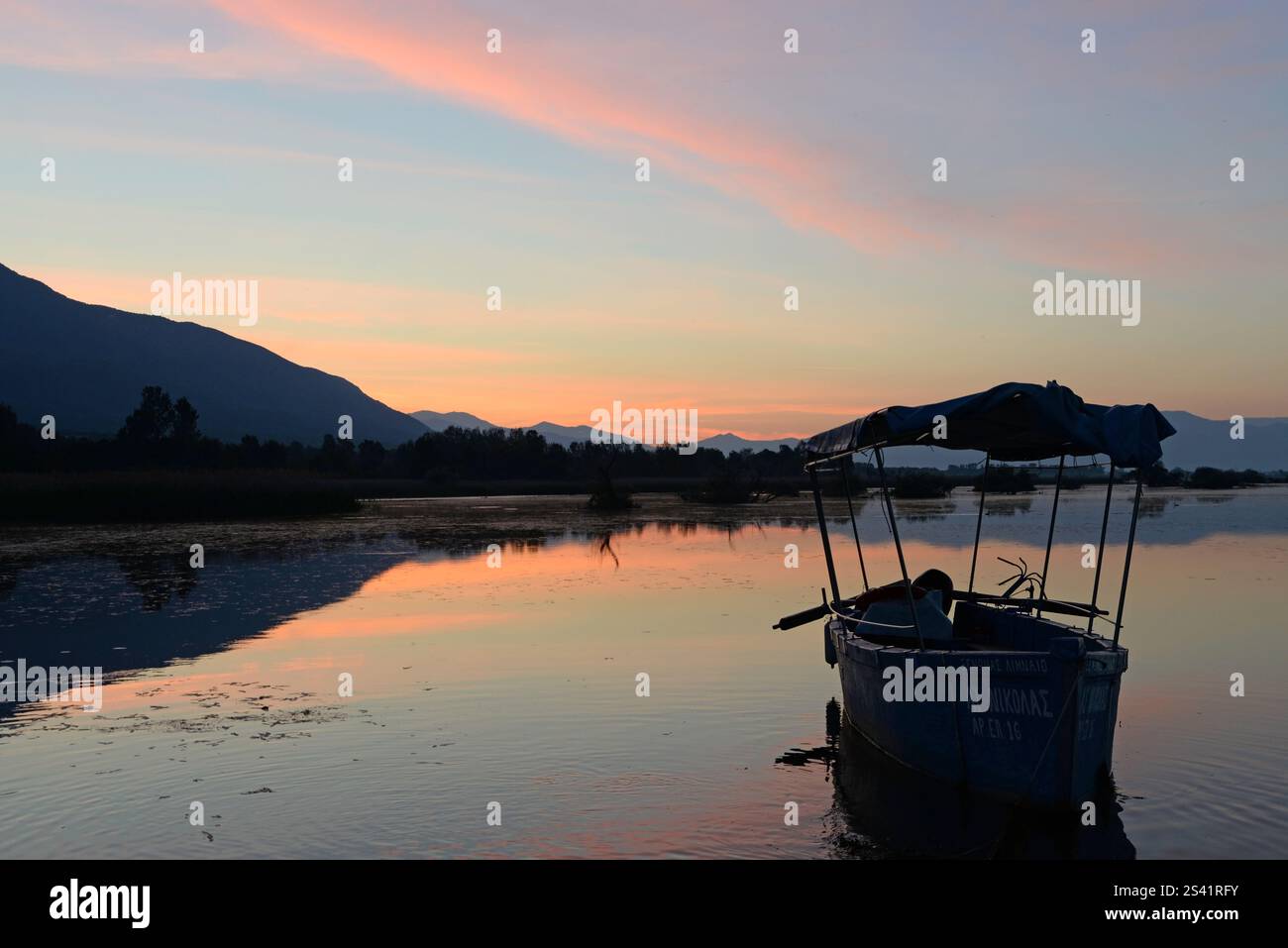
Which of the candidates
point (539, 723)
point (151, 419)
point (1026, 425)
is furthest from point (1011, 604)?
point (151, 419)

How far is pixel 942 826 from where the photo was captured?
10.0m

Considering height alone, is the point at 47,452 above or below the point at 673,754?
above

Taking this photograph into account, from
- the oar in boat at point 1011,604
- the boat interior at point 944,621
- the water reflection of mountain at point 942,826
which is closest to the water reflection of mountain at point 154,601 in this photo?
the oar in boat at point 1011,604

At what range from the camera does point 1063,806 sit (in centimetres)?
1005

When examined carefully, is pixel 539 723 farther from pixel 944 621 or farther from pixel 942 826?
pixel 942 826

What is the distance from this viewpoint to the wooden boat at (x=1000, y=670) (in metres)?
10.0

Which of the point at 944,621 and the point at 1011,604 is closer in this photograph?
the point at 944,621

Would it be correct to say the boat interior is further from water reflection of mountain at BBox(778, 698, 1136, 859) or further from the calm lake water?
water reflection of mountain at BBox(778, 698, 1136, 859)

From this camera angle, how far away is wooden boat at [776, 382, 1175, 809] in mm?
10023

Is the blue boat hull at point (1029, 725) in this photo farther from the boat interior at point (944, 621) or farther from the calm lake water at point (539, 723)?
the boat interior at point (944, 621)

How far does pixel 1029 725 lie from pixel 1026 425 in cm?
446
